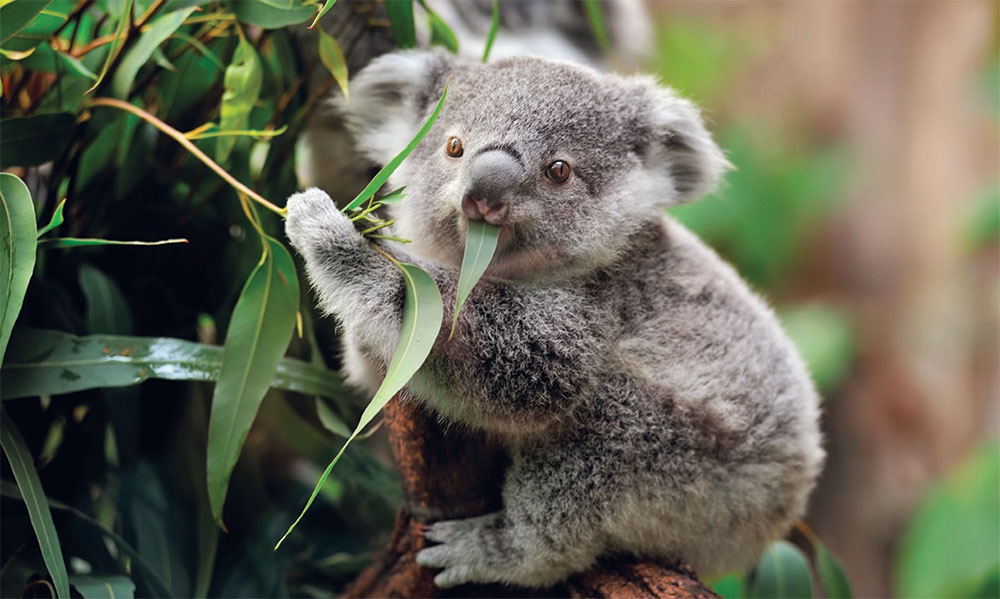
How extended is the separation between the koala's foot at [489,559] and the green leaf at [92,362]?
22.7 inches

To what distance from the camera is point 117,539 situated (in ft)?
7.14

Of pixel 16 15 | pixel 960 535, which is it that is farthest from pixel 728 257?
pixel 16 15

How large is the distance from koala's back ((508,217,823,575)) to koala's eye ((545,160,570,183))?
0.28 meters

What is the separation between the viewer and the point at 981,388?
20.0 feet

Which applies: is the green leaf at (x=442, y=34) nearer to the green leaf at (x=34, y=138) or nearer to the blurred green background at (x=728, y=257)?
the blurred green background at (x=728, y=257)

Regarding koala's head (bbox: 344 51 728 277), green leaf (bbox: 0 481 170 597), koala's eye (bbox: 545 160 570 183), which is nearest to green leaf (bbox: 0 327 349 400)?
green leaf (bbox: 0 481 170 597)

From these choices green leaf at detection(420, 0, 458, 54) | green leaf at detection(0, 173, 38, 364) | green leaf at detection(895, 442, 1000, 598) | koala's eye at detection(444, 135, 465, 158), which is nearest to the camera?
green leaf at detection(0, 173, 38, 364)

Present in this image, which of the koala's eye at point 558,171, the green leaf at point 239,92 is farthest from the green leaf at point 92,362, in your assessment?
the koala's eye at point 558,171

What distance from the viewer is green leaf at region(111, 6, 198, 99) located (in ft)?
6.63

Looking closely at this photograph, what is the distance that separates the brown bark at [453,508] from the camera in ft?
6.58

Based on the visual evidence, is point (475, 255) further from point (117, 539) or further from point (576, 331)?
point (117, 539)

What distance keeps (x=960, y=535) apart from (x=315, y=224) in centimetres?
410

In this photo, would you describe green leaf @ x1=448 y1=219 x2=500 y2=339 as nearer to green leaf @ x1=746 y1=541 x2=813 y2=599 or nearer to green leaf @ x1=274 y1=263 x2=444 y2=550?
green leaf @ x1=274 y1=263 x2=444 y2=550

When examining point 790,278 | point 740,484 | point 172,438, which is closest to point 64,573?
point 172,438
